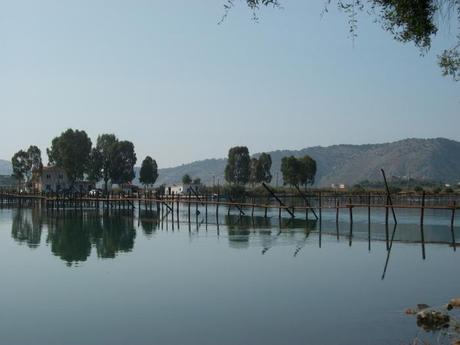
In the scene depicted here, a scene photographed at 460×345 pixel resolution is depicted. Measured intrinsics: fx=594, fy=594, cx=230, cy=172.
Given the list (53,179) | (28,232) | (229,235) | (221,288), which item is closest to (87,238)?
(28,232)

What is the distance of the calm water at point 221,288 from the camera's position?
16.2m

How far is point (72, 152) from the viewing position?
339 feet

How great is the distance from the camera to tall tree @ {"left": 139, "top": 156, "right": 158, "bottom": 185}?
127 m

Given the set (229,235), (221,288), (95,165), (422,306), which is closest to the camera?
(422,306)

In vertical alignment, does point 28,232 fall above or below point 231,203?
below

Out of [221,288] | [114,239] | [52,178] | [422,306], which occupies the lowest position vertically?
[221,288]

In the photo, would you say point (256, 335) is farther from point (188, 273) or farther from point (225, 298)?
point (188, 273)

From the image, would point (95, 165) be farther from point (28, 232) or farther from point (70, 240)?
point (70, 240)

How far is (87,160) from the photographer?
349ft

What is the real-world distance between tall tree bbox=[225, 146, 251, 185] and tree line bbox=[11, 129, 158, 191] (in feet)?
61.2

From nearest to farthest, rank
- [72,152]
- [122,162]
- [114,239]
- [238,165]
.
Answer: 1. [114,239]
2. [72,152]
3. [122,162]
4. [238,165]

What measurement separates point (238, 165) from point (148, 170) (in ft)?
71.6

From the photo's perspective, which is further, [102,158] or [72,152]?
[102,158]

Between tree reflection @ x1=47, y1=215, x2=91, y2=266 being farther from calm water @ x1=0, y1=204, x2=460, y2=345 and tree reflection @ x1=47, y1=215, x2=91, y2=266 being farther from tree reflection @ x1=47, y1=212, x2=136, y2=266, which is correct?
calm water @ x1=0, y1=204, x2=460, y2=345
